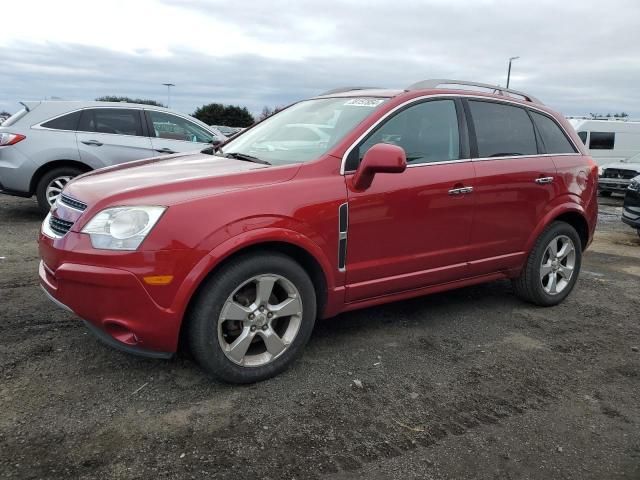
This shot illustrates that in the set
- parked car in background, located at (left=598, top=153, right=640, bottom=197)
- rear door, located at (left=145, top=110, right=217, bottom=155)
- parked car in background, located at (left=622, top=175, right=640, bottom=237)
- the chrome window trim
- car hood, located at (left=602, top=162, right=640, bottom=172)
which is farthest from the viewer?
parked car in background, located at (left=598, top=153, right=640, bottom=197)

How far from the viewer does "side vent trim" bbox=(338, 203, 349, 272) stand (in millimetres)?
3385

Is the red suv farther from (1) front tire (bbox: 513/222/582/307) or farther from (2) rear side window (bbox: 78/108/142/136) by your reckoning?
(2) rear side window (bbox: 78/108/142/136)

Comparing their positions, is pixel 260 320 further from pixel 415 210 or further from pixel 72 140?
pixel 72 140

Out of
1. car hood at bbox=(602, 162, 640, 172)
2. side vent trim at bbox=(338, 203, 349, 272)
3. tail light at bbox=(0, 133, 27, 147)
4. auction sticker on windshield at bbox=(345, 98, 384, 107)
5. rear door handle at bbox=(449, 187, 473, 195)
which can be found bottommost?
car hood at bbox=(602, 162, 640, 172)

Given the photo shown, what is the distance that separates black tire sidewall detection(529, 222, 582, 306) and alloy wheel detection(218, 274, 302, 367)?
2402 millimetres

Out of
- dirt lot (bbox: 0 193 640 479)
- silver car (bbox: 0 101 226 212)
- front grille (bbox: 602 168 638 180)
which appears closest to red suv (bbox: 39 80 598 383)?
dirt lot (bbox: 0 193 640 479)

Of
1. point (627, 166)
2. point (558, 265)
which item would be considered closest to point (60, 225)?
point (558, 265)

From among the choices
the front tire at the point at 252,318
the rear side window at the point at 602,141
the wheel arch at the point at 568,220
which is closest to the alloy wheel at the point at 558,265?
the wheel arch at the point at 568,220

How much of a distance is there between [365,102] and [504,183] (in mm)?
1271

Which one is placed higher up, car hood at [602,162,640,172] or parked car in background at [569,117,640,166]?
parked car in background at [569,117,640,166]

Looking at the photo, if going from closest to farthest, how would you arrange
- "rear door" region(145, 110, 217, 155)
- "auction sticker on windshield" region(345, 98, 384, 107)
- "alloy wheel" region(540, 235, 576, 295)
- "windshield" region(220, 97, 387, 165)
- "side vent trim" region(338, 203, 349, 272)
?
"side vent trim" region(338, 203, 349, 272)
"windshield" region(220, 97, 387, 165)
"auction sticker on windshield" region(345, 98, 384, 107)
"alloy wheel" region(540, 235, 576, 295)
"rear door" region(145, 110, 217, 155)

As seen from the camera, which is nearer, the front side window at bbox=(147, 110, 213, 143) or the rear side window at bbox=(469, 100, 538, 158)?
the rear side window at bbox=(469, 100, 538, 158)

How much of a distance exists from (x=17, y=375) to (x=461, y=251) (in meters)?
3.03

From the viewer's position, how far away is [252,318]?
10.3 feet
